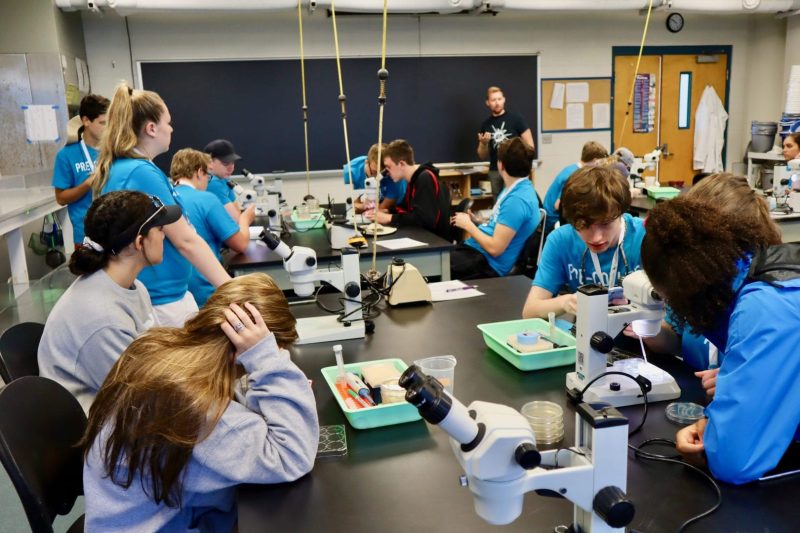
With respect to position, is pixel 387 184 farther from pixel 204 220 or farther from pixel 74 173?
pixel 74 173

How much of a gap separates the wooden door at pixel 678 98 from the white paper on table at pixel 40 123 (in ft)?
20.6

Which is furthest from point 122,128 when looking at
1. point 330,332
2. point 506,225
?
point 506,225

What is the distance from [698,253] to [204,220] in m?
2.54

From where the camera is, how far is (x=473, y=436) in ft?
2.47

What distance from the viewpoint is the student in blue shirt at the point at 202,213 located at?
9.86ft

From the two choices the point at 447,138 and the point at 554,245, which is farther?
the point at 447,138

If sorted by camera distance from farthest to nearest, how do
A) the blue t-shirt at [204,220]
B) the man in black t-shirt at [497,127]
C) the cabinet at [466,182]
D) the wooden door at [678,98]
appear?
the wooden door at [678,98] < the cabinet at [466,182] < the man in black t-shirt at [497,127] < the blue t-shirt at [204,220]

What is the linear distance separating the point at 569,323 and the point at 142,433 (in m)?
1.21

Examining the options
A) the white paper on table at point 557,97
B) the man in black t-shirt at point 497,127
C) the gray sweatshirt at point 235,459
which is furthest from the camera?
the white paper on table at point 557,97

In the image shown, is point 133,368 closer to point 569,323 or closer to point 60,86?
point 569,323

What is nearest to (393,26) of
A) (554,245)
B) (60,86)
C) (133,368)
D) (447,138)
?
(447,138)

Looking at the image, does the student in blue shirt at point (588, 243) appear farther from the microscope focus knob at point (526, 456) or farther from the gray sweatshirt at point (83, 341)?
the gray sweatshirt at point (83, 341)

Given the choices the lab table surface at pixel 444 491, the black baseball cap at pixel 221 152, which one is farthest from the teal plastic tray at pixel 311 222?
the lab table surface at pixel 444 491

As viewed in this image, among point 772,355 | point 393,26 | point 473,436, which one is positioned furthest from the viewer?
point 393,26
